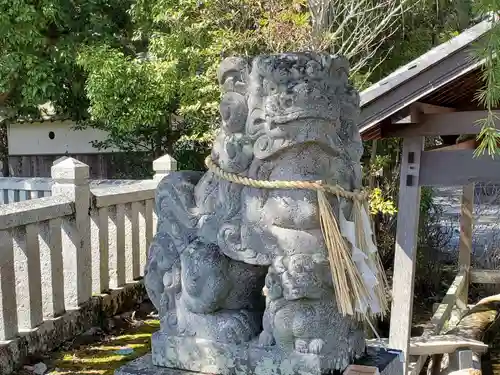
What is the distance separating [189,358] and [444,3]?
6.50m

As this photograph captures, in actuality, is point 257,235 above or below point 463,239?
above

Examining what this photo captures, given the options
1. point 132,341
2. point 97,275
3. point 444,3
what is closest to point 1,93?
point 97,275

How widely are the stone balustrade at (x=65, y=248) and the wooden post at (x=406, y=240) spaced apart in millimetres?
2249

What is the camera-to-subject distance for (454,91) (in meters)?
4.24

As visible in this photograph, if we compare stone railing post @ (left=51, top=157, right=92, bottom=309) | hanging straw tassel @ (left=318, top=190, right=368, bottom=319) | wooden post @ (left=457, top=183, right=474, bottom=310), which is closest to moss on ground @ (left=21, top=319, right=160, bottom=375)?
stone railing post @ (left=51, top=157, right=92, bottom=309)

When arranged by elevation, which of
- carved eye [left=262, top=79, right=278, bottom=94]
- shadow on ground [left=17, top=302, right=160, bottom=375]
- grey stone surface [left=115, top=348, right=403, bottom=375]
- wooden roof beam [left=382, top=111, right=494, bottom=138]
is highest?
carved eye [left=262, top=79, right=278, bottom=94]

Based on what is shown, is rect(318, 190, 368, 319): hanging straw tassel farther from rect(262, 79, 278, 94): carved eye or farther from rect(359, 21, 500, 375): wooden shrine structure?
rect(359, 21, 500, 375): wooden shrine structure

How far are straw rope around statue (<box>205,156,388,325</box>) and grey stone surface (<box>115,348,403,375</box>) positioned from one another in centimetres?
16

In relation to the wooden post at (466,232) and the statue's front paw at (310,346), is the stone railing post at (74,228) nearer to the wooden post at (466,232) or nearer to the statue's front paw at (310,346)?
the statue's front paw at (310,346)

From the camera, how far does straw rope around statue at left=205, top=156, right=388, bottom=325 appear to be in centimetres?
161

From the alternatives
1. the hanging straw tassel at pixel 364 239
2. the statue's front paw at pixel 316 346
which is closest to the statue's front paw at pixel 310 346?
the statue's front paw at pixel 316 346

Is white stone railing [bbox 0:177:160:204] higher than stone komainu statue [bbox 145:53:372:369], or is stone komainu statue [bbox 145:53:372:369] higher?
stone komainu statue [bbox 145:53:372:369]

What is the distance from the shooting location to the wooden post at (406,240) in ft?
12.6

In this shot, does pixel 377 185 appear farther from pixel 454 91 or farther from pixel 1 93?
pixel 1 93
